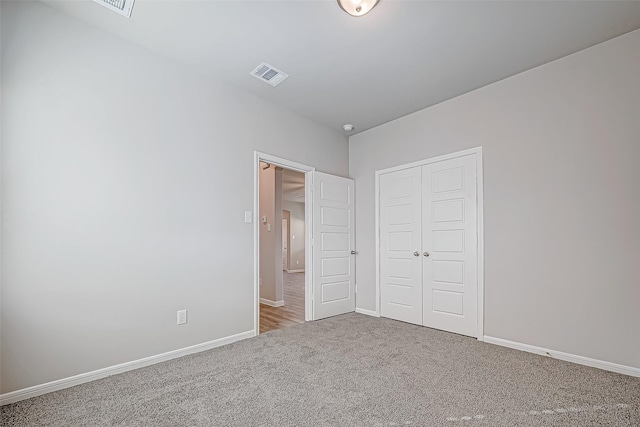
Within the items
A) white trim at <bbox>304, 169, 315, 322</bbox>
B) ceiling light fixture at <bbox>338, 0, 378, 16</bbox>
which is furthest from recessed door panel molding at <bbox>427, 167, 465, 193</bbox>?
ceiling light fixture at <bbox>338, 0, 378, 16</bbox>

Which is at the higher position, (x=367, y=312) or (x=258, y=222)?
(x=258, y=222)

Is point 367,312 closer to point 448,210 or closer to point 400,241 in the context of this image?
point 400,241

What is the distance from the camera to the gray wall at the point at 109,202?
2.06 meters

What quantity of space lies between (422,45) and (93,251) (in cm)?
320

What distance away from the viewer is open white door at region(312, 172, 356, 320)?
4.10 meters

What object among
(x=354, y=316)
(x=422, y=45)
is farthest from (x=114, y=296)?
(x=422, y=45)

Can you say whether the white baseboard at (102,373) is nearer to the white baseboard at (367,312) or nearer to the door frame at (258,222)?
the door frame at (258,222)

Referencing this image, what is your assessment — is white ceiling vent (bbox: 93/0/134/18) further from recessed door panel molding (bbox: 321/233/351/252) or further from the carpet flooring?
recessed door panel molding (bbox: 321/233/351/252)

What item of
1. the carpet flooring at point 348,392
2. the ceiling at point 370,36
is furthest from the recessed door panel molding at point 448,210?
the carpet flooring at point 348,392

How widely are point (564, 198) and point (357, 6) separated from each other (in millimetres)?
2463

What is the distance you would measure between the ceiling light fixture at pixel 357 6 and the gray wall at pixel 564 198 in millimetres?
1875

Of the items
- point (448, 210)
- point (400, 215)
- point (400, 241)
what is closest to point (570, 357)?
point (448, 210)

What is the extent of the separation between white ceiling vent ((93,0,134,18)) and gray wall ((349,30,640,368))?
130 inches

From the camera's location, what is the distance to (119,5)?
2195mm
